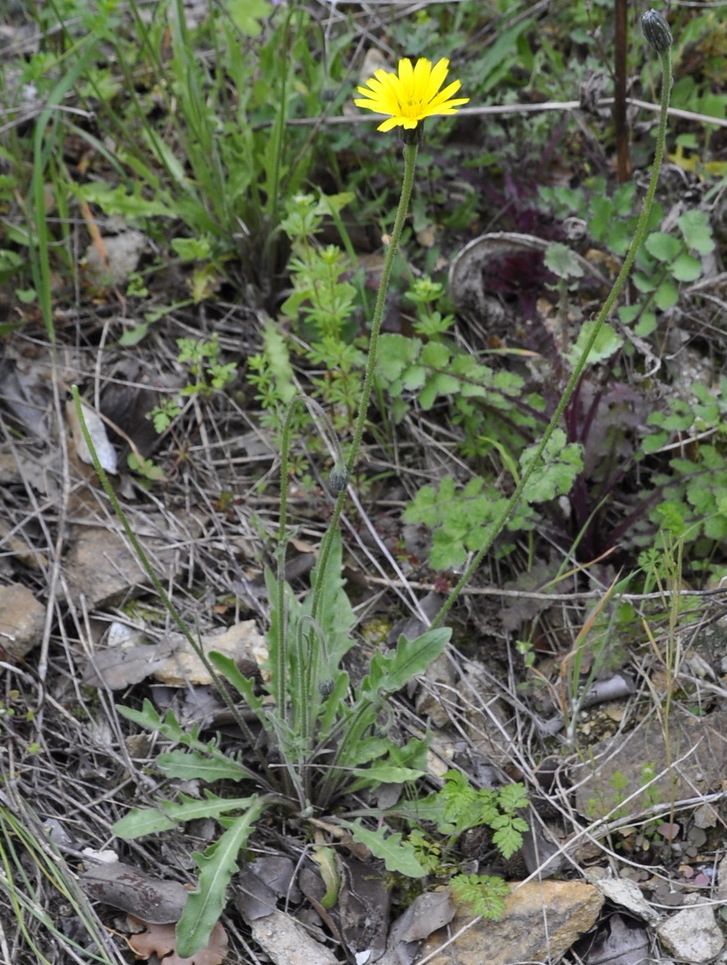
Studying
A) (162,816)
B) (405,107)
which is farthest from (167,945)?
(405,107)

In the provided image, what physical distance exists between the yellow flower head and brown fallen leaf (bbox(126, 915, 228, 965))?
167 cm

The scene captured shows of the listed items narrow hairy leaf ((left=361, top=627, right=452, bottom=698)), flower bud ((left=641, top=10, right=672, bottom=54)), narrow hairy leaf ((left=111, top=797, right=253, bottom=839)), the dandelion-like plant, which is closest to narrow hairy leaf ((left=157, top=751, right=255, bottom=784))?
narrow hairy leaf ((left=111, top=797, right=253, bottom=839))

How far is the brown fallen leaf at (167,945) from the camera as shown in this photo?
2025mm

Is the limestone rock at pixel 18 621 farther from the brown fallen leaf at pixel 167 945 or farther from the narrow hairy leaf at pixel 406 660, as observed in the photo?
the narrow hairy leaf at pixel 406 660

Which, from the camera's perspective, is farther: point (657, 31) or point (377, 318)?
point (377, 318)

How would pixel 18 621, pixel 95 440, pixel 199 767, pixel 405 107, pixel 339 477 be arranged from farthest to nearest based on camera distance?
pixel 95 440, pixel 18 621, pixel 199 767, pixel 339 477, pixel 405 107

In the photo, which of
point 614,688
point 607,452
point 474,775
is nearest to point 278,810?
point 474,775

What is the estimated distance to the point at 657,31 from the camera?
1475 mm

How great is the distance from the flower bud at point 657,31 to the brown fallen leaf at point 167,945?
74.6 inches

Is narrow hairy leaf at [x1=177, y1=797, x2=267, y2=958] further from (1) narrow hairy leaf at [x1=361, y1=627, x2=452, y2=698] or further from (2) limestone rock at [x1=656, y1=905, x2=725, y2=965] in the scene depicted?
(2) limestone rock at [x1=656, y1=905, x2=725, y2=965]

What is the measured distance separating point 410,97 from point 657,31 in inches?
15.7

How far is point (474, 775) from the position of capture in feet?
7.91

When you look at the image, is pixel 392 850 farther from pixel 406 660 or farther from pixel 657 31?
pixel 657 31

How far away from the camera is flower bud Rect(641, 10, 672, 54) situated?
1474 millimetres
